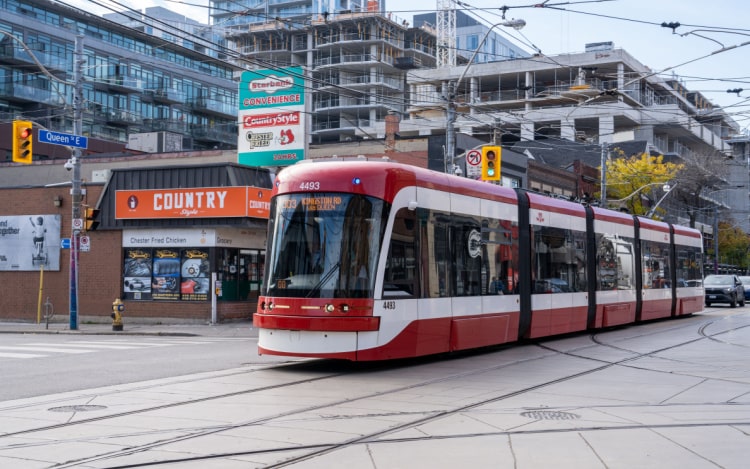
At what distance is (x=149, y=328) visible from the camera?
97.4ft

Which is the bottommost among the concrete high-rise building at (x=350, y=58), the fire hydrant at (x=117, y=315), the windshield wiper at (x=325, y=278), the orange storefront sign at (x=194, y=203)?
the fire hydrant at (x=117, y=315)

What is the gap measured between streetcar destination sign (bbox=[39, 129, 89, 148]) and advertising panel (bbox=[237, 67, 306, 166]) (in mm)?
8272

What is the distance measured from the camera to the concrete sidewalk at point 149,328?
89.6 feet

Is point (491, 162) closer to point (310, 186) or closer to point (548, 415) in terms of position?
point (310, 186)

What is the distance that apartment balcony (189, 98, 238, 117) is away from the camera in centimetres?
9056

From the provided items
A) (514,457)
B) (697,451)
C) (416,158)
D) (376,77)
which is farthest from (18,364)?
(376,77)

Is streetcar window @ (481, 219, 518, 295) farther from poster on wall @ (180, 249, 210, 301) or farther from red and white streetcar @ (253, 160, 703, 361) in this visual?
poster on wall @ (180, 249, 210, 301)

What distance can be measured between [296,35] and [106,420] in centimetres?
10966

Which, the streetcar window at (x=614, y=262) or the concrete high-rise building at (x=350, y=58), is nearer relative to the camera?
the streetcar window at (x=614, y=262)

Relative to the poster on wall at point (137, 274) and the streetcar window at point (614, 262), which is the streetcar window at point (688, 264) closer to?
the streetcar window at point (614, 262)

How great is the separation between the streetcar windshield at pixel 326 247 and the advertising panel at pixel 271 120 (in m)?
19.0

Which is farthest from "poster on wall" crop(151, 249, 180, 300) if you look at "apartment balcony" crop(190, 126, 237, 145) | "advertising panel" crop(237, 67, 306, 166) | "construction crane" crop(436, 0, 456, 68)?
"construction crane" crop(436, 0, 456, 68)

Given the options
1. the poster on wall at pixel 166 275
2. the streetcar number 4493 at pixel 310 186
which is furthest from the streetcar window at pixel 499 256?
the poster on wall at pixel 166 275

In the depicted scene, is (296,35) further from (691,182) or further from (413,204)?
(413,204)
